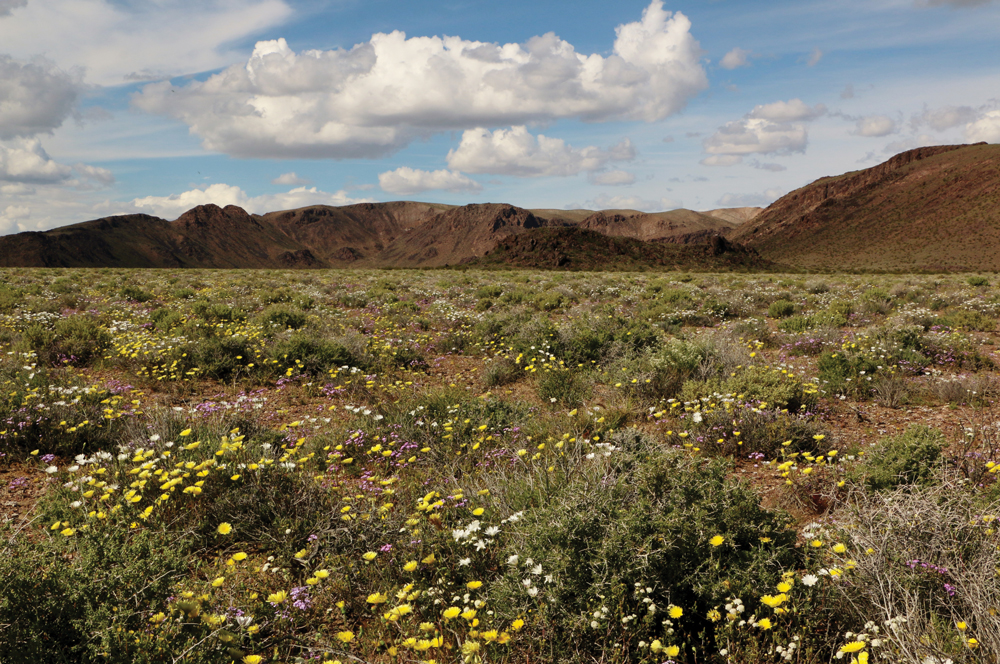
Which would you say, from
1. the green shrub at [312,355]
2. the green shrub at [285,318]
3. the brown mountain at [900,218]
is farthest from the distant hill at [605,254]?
the green shrub at [312,355]

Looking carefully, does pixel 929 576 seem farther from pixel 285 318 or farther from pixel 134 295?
pixel 134 295

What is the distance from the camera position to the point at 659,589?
283 centimetres

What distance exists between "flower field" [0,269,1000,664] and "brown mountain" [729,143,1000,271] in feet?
346

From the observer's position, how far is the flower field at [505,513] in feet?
8.70

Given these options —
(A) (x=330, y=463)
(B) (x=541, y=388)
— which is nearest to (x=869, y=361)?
(B) (x=541, y=388)

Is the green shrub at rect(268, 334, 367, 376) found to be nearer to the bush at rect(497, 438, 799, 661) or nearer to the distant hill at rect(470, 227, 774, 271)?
the bush at rect(497, 438, 799, 661)

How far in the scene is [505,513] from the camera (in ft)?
12.0

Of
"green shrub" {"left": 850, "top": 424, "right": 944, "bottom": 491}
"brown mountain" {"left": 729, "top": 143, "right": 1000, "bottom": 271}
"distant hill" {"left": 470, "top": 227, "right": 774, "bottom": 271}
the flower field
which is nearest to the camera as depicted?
the flower field

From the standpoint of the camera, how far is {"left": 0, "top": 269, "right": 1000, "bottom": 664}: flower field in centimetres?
265

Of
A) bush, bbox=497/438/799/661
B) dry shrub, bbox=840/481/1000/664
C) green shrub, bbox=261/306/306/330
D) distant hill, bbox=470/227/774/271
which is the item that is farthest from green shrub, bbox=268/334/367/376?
distant hill, bbox=470/227/774/271

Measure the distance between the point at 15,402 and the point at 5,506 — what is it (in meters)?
1.79

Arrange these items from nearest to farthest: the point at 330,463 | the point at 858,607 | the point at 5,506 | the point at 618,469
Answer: the point at 858,607
the point at 618,469
the point at 5,506
the point at 330,463

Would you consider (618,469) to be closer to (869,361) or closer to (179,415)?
(179,415)

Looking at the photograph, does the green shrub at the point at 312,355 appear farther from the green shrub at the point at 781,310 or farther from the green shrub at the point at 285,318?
the green shrub at the point at 781,310
